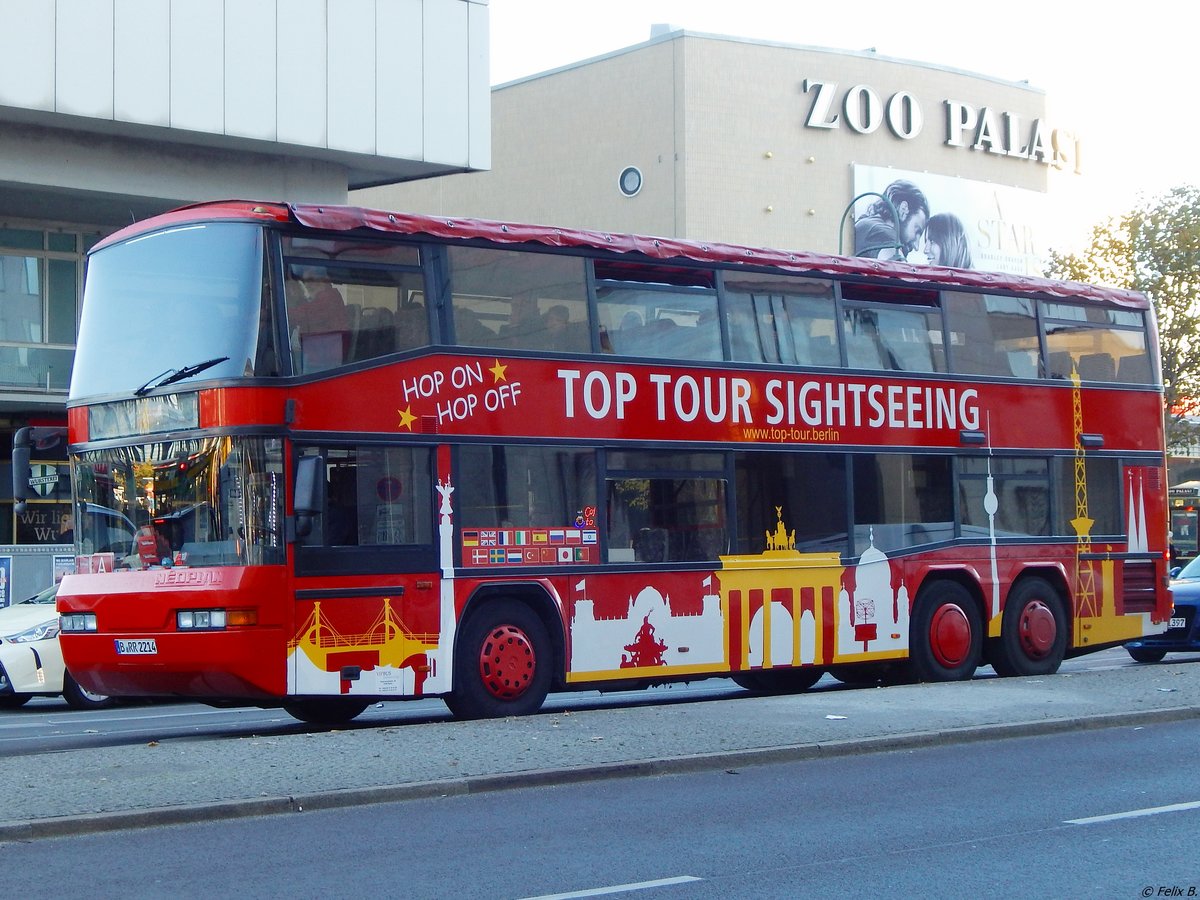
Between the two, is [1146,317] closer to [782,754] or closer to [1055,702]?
[1055,702]

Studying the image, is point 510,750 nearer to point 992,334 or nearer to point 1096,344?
point 992,334

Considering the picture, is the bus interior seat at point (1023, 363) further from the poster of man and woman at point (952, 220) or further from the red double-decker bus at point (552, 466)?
the poster of man and woman at point (952, 220)

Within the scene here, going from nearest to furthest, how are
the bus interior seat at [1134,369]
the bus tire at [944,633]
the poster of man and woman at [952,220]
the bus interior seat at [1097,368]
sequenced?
the bus tire at [944,633], the bus interior seat at [1097,368], the bus interior seat at [1134,369], the poster of man and woman at [952,220]

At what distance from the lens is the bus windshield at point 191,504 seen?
40.3 feet

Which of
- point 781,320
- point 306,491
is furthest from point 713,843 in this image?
point 781,320

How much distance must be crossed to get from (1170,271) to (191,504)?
1262 inches

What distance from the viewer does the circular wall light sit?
172 feet

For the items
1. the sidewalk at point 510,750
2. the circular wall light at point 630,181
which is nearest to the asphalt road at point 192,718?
the sidewalk at point 510,750

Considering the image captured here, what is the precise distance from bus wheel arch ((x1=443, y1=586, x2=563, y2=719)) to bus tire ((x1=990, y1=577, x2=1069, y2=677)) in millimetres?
5808

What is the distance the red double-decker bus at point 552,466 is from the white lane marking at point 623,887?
546 centimetres

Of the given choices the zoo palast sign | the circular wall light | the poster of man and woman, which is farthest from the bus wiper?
the zoo palast sign

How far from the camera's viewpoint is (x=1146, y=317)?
754 inches

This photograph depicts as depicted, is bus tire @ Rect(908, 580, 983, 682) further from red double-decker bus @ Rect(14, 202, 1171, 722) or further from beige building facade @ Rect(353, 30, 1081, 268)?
beige building facade @ Rect(353, 30, 1081, 268)

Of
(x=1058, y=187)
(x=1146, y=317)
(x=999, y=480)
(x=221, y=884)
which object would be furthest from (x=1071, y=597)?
(x=1058, y=187)
